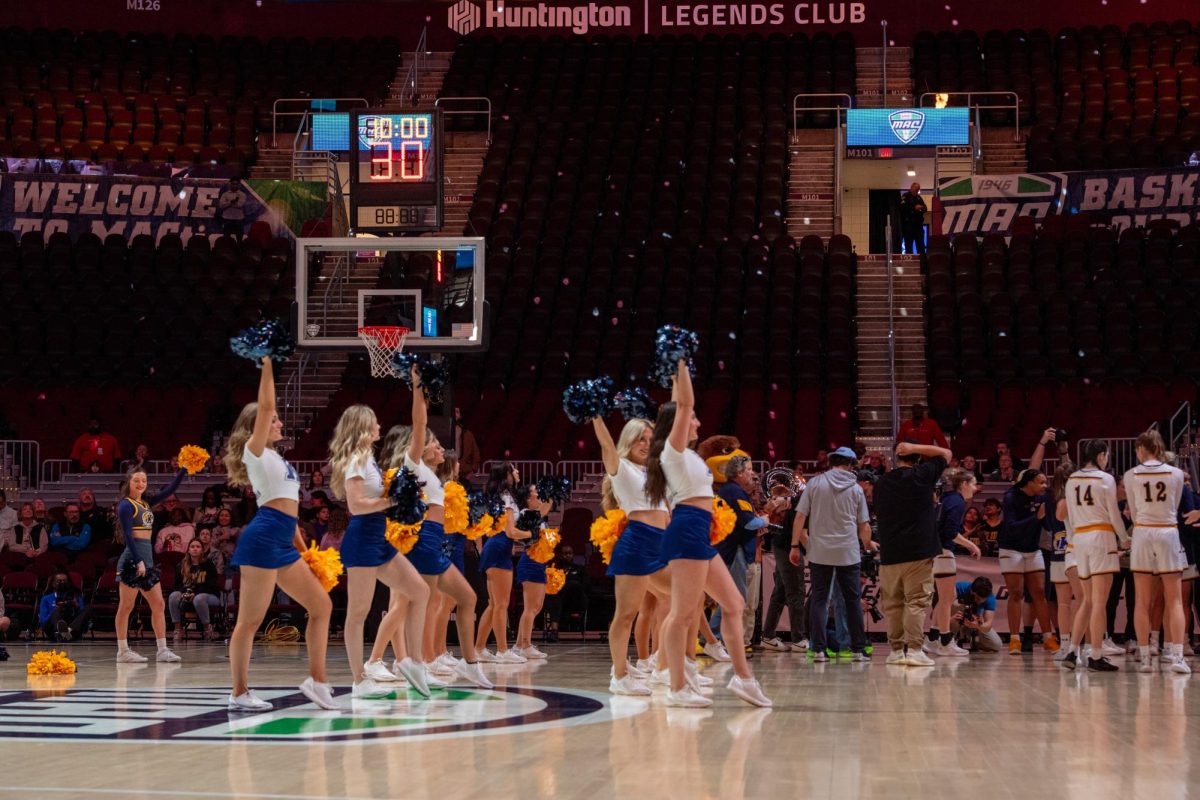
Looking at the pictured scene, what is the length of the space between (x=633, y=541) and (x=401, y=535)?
1308 mm

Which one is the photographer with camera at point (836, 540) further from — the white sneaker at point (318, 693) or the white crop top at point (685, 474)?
the white sneaker at point (318, 693)

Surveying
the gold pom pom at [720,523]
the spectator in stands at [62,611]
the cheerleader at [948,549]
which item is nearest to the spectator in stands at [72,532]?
the spectator in stands at [62,611]

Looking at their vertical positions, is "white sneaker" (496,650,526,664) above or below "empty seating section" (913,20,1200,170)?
below

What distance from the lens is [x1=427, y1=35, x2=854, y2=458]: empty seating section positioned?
1917cm

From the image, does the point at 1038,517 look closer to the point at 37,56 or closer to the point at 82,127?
the point at 82,127

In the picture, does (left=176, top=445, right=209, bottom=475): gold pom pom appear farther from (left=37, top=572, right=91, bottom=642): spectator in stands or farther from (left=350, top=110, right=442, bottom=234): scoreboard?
(left=350, top=110, right=442, bottom=234): scoreboard

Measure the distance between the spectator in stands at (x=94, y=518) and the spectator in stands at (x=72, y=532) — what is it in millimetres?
68

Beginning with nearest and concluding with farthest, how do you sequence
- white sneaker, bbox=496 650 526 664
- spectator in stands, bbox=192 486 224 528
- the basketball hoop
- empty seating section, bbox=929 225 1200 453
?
white sneaker, bbox=496 650 526 664 < the basketball hoop < spectator in stands, bbox=192 486 224 528 < empty seating section, bbox=929 225 1200 453

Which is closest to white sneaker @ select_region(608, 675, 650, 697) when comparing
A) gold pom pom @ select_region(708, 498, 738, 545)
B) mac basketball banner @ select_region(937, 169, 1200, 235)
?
gold pom pom @ select_region(708, 498, 738, 545)

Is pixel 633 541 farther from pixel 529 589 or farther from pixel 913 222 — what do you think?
pixel 913 222

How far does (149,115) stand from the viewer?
27094mm

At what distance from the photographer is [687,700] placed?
7473 mm

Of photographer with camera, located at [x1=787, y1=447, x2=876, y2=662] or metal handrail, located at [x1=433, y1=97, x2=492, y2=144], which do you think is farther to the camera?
metal handrail, located at [x1=433, y1=97, x2=492, y2=144]

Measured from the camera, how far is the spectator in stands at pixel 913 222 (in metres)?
24.4
